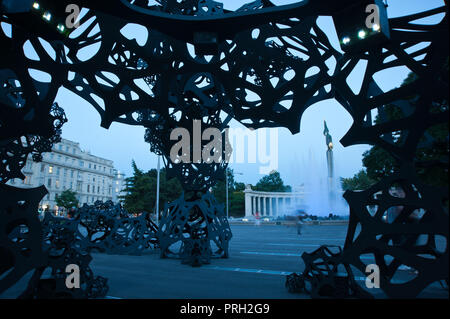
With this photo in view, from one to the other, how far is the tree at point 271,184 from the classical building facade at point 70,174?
1894 inches

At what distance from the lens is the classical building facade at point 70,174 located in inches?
2429

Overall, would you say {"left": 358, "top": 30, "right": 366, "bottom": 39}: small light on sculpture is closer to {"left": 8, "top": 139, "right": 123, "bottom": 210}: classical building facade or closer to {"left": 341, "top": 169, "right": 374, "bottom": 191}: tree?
{"left": 8, "top": 139, "right": 123, "bottom": 210}: classical building facade

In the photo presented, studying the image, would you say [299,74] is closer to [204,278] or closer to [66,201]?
[204,278]

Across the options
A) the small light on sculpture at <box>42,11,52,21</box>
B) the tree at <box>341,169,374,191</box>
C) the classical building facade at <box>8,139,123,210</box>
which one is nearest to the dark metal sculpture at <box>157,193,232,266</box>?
the small light on sculpture at <box>42,11,52,21</box>

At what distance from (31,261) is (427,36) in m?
7.69

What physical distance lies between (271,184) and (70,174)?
195 feet

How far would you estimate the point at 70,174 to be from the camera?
234ft

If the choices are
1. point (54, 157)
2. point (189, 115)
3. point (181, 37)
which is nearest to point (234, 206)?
point (54, 157)

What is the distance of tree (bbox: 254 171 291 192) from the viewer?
92250 millimetres

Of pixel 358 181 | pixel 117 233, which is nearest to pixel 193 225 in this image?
pixel 117 233

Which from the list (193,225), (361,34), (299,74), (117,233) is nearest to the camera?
(361,34)

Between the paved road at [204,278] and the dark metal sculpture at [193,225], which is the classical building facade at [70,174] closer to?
the dark metal sculpture at [193,225]

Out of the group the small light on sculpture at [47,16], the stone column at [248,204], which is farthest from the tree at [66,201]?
the small light on sculpture at [47,16]

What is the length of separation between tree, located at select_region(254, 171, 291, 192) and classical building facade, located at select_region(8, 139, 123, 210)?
4810cm
